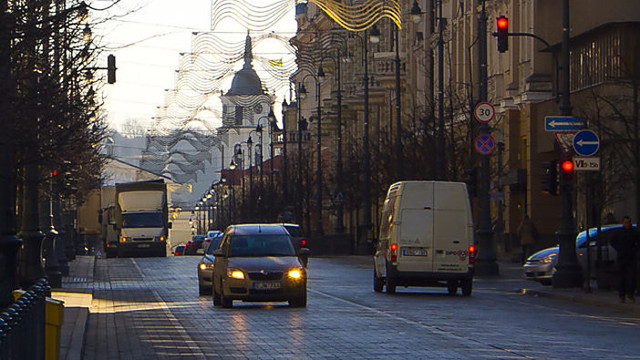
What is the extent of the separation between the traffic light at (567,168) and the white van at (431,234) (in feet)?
8.78

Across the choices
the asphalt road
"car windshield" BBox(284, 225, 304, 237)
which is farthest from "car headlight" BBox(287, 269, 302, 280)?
"car windshield" BBox(284, 225, 304, 237)

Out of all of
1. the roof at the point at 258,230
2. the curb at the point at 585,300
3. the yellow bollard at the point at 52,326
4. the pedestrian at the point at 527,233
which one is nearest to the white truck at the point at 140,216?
the pedestrian at the point at 527,233

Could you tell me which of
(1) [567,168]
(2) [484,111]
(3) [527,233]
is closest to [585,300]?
(1) [567,168]

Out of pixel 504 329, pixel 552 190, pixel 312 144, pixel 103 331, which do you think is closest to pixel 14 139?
pixel 103 331

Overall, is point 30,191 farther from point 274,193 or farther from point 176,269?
point 274,193

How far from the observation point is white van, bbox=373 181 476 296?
3155cm

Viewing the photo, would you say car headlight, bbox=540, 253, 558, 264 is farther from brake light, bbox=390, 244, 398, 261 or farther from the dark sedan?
the dark sedan

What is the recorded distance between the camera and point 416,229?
104 ft

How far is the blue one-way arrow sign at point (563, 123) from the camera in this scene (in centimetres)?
3212

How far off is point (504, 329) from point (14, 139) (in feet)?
26.1

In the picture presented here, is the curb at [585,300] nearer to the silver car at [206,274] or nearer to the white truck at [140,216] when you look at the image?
the silver car at [206,274]

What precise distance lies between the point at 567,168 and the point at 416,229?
3951 mm

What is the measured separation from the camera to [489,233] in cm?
4256

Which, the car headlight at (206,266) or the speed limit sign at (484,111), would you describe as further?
the speed limit sign at (484,111)
